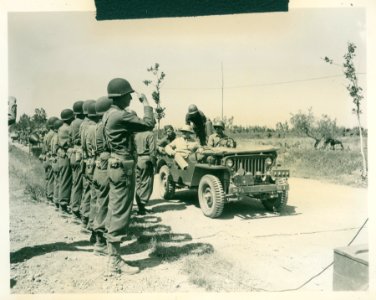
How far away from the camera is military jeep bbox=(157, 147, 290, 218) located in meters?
6.36

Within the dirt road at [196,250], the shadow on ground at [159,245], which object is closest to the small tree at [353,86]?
the dirt road at [196,250]

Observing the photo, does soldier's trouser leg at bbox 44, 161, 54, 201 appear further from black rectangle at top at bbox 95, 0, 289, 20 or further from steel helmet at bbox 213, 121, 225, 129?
black rectangle at top at bbox 95, 0, 289, 20

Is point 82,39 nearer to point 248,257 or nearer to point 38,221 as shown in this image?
point 38,221

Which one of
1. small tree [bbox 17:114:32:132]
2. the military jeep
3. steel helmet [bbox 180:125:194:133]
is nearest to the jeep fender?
the military jeep

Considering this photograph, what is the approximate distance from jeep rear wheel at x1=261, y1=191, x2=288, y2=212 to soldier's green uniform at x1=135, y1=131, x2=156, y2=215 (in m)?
1.76

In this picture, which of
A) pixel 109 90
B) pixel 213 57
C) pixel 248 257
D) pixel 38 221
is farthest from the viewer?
pixel 38 221

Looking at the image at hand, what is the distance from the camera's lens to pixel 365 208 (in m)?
5.35

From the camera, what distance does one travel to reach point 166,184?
7.89 metres

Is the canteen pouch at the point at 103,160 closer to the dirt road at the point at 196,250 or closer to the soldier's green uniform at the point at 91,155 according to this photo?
the soldier's green uniform at the point at 91,155

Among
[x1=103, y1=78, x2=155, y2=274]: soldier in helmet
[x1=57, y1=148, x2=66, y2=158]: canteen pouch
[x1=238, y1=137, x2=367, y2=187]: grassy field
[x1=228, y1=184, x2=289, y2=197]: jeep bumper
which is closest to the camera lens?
[x1=103, y1=78, x2=155, y2=274]: soldier in helmet

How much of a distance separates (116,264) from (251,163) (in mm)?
2622

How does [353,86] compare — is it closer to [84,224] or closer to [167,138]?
[167,138]
